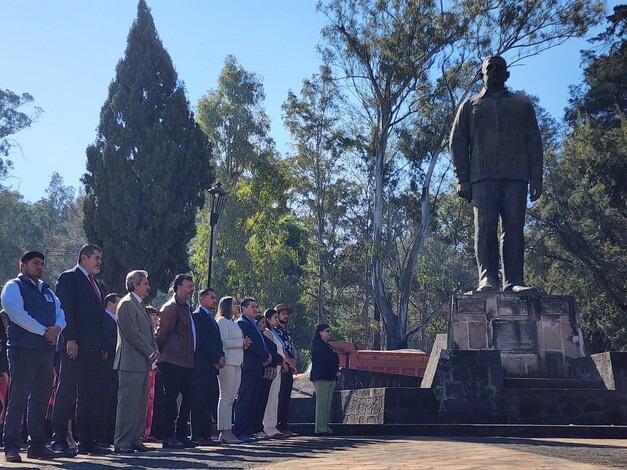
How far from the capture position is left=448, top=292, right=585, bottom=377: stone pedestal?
11.8m

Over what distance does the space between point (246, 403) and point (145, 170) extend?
22.4 metres

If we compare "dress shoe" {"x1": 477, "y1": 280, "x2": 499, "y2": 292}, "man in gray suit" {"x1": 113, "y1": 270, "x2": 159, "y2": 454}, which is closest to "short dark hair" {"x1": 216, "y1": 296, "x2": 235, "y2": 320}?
"man in gray suit" {"x1": 113, "y1": 270, "x2": 159, "y2": 454}

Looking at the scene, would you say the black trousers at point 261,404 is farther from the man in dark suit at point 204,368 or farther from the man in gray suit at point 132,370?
the man in gray suit at point 132,370

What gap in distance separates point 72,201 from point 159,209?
49375mm

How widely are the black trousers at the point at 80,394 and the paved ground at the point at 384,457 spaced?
0.44 metres

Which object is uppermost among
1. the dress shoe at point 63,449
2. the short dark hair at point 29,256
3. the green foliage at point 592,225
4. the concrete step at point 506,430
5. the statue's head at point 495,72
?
the green foliage at point 592,225

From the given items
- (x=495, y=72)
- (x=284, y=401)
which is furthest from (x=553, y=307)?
(x=284, y=401)

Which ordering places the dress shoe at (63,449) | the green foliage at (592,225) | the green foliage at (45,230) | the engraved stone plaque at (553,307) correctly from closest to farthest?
the dress shoe at (63,449) → the engraved stone plaque at (553,307) → the green foliage at (592,225) → the green foliage at (45,230)

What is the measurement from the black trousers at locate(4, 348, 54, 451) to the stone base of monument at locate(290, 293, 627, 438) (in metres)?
4.52

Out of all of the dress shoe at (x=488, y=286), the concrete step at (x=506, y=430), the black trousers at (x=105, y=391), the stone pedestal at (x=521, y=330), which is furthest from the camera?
the dress shoe at (x=488, y=286)

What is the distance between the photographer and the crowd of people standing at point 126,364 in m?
6.62

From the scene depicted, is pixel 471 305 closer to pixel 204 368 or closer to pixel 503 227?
pixel 503 227

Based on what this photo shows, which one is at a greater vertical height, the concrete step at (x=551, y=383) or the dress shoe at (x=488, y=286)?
the dress shoe at (x=488, y=286)

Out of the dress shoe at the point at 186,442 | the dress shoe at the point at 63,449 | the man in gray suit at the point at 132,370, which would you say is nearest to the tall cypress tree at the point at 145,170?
the dress shoe at the point at 186,442
